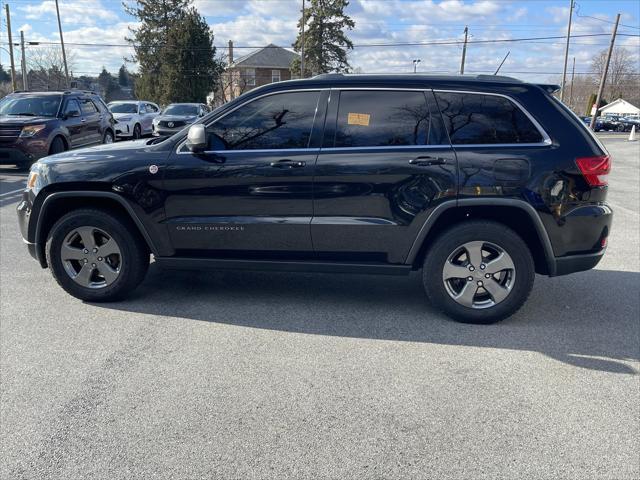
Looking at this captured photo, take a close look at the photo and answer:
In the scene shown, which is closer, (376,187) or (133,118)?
(376,187)

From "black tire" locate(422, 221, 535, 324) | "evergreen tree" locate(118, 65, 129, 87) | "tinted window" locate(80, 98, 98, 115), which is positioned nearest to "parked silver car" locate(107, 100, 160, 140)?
"tinted window" locate(80, 98, 98, 115)

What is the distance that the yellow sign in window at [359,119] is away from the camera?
14.4 ft

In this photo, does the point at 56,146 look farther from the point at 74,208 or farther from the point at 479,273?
the point at 479,273

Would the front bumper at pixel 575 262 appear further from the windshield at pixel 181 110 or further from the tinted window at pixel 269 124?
the windshield at pixel 181 110

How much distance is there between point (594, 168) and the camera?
4.21 m

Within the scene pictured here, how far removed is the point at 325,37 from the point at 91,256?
54.8 m

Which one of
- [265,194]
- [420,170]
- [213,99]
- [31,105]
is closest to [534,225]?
[420,170]

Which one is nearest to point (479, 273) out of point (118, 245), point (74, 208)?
point (118, 245)

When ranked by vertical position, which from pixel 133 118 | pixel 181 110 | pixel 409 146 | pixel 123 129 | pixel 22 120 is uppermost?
Result: pixel 409 146

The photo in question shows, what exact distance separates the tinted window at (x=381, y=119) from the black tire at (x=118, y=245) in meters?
1.96

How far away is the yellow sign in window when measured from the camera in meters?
4.39

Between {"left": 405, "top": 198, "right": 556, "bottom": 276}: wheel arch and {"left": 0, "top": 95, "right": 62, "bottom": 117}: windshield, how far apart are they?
38.8ft

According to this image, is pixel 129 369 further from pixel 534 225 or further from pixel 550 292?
pixel 550 292

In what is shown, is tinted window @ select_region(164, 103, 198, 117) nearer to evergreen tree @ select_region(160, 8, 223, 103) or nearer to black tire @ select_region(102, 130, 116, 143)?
black tire @ select_region(102, 130, 116, 143)
